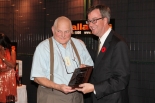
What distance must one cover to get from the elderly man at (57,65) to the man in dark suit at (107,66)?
0.22 meters

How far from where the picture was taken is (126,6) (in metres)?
4.18

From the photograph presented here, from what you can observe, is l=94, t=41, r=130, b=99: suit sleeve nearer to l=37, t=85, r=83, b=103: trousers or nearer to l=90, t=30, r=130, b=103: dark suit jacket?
l=90, t=30, r=130, b=103: dark suit jacket

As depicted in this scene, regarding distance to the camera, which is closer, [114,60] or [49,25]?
[114,60]

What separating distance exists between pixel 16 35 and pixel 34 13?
2.56ft

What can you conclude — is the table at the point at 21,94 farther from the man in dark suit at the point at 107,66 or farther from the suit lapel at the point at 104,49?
the suit lapel at the point at 104,49

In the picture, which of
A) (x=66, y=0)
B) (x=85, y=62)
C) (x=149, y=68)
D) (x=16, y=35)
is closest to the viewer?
(x=85, y=62)

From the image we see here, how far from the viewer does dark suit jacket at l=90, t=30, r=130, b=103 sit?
2.35m

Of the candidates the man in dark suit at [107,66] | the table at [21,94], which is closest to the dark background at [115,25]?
the table at [21,94]

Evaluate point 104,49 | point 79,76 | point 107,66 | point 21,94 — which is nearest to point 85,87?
point 79,76

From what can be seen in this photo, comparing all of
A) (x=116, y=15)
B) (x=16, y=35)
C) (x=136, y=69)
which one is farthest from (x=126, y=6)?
(x=16, y=35)

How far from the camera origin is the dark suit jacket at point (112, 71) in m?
2.35

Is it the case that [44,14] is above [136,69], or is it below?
above

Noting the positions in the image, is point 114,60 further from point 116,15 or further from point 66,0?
point 66,0

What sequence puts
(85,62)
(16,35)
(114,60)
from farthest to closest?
(16,35)
(85,62)
(114,60)
